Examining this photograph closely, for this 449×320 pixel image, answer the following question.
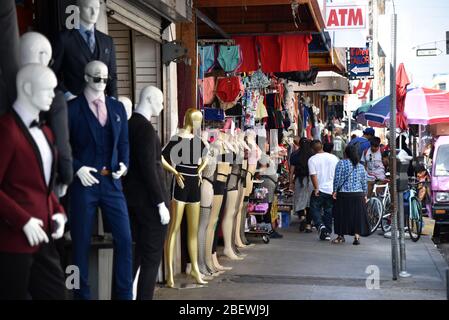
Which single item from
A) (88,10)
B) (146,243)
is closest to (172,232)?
(146,243)

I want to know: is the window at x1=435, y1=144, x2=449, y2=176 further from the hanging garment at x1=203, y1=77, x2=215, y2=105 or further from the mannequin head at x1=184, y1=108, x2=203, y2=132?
the mannequin head at x1=184, y1=108, x2=203, y2=132

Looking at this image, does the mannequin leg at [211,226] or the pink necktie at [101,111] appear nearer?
the pink necktie at [101,111]

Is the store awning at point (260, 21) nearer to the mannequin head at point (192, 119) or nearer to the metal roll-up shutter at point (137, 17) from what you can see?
the metal roll-up shutter at point (137, 17)

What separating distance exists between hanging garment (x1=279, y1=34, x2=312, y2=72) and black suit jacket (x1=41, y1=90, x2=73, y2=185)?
1081cm

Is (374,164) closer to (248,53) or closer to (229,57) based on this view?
(248,53)

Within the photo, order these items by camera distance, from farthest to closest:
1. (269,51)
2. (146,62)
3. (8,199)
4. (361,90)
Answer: (361,90), (269,51), (146,62), (8,199)

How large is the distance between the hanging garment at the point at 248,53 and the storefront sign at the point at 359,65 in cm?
971

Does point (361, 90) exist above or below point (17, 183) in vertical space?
above

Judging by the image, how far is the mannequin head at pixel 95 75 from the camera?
5793 millimetres

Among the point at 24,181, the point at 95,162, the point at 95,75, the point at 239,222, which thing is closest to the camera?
the point at 24,181

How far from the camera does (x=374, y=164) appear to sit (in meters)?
18.7

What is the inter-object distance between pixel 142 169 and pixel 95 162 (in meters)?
0.84

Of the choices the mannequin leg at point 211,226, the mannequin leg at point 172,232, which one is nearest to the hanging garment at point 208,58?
the mannequin leg at point 211,226
